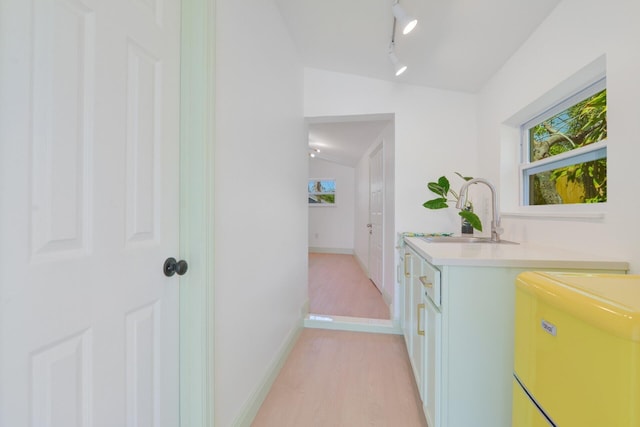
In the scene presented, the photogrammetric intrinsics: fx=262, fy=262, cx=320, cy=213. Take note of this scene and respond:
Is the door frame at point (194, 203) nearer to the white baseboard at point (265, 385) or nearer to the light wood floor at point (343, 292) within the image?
the white baseboard at point (265, 385)

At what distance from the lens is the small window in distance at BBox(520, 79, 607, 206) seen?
4.08ft

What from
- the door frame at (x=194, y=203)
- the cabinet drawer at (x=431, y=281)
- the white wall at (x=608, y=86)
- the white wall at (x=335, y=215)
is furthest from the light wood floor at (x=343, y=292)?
the door frame at (x=194, y=203)

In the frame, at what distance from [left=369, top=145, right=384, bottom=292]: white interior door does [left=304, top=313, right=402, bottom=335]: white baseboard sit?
919mm

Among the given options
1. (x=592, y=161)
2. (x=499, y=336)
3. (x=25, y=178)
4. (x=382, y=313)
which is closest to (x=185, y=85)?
(x=25, y=178)

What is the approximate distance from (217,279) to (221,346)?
299 millimetres

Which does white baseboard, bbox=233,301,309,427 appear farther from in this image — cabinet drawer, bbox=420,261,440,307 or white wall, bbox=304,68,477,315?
white wall, bbox=304,68,477,315

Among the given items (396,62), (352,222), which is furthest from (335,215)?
(396,62)

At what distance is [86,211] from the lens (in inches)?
25.6

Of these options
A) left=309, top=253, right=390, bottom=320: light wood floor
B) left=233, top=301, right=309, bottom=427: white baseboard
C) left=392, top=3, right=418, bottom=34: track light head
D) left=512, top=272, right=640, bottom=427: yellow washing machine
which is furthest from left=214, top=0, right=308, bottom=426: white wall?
left=512, top=272, right=640, bottom=427: yellow washing machine

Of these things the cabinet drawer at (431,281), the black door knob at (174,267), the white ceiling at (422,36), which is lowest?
the cabinet drawer at (431,281)

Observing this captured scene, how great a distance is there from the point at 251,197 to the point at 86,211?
82 cm

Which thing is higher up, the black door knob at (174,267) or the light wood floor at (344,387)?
the black door knob at (174,267)

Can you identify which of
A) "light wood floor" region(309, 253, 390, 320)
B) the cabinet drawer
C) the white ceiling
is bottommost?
"light wood floor" region(309, 253, 390, 320)

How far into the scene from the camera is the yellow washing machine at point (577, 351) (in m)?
0.46
